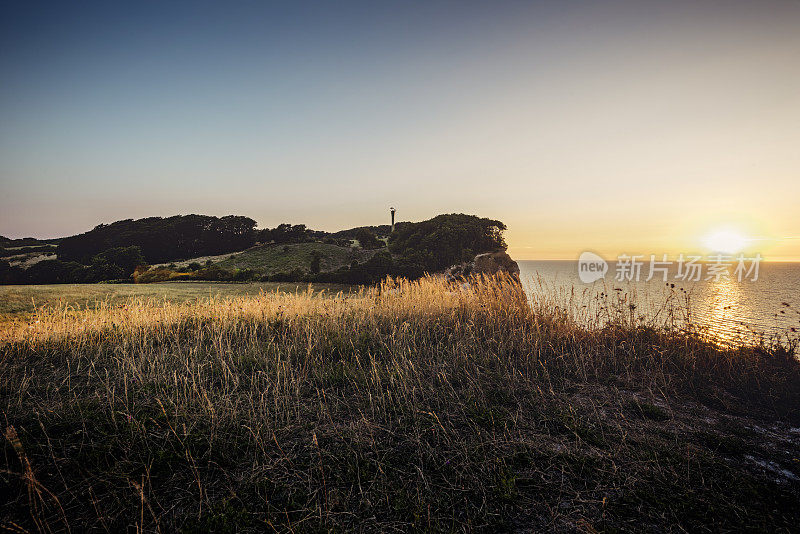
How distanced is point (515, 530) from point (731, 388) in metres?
5.49

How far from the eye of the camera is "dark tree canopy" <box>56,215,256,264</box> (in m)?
19.6

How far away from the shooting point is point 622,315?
7230 millimetres

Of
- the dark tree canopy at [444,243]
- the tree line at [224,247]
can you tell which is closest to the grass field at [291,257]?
the tree line at [224,247]

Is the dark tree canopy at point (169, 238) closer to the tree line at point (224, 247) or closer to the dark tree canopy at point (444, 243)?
the tree line at point (224, 247)

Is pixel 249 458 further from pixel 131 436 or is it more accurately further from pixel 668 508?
pixel 668 508

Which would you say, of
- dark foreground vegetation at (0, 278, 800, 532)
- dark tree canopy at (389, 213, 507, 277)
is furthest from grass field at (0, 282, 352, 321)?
dark tree canopy at (389, 213, 507, 277)

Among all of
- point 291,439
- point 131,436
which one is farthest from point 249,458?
point 131,436

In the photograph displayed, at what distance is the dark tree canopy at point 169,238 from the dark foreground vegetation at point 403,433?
14898mm

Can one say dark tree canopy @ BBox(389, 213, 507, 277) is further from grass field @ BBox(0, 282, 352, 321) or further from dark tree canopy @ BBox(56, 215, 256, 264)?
dark tree canopy @ BBox(56, 215, 256, 264)

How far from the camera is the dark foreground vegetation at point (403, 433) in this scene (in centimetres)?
250

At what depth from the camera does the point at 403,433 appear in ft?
11.9

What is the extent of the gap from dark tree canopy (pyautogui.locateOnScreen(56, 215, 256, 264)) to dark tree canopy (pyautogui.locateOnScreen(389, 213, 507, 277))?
440 inches

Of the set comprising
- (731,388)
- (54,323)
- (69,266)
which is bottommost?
(731,388)

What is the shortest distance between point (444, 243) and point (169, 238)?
57.8 feet
